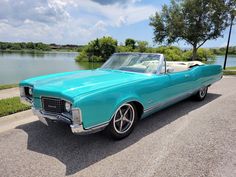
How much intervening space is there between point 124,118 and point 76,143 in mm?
890

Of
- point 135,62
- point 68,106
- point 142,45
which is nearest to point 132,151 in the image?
point 68,106

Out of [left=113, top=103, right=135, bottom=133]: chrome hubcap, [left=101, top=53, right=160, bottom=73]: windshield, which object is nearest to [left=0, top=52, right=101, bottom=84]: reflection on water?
[left=101, top=53, right=160, bottom=73]: windshield

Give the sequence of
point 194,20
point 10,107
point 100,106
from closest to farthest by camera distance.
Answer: point 100,106, point 10,107, point 194,20

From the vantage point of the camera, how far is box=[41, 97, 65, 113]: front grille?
300 cm

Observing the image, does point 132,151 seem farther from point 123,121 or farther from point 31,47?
point 31,47

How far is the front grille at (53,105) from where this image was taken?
300 centimetres

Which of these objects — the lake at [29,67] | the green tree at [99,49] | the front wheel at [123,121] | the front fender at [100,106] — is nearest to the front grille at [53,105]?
the front fender at [100,106]

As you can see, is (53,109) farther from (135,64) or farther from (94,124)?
(135,64)

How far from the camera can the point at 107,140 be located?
3.48m

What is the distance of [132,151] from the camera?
10.2ft

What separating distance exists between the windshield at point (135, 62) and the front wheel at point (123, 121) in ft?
3.34

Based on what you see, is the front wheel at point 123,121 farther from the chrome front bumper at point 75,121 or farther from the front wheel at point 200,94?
the front wheel at point 200,94

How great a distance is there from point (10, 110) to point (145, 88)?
311 centimetres

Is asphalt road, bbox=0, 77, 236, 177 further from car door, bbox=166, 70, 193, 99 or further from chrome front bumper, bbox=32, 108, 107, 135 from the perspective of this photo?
car door, bbox=166, 70, 193, 99
